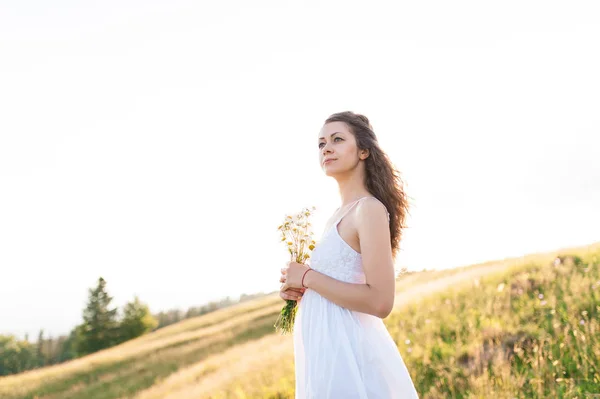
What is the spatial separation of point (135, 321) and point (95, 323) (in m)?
5.93

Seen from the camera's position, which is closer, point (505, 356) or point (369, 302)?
point (369, 302)

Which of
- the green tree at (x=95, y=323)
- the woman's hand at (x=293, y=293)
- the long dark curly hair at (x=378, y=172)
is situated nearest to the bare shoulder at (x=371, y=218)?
the long dark curly hair at (x=378, y=172)

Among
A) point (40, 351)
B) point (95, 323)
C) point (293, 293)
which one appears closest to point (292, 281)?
point (293, 293)

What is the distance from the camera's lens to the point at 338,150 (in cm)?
359

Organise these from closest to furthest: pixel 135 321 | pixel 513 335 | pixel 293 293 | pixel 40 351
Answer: pixel 293 293, pixel 513 335, pixel 135 321, pixel 40 351

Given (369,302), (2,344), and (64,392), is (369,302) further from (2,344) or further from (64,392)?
(2,344)

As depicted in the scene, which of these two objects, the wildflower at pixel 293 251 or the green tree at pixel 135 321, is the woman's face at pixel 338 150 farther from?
the green tree at pixel 135 321

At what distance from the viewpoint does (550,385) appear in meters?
6.34

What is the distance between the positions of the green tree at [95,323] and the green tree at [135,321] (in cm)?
262

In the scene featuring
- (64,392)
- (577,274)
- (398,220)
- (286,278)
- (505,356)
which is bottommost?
(64,392)

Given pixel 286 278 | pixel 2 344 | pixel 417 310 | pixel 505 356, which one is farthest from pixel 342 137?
pixel 2 344

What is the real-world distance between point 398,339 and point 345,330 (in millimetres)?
6927

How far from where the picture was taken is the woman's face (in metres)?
3.58

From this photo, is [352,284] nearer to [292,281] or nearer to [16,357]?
[292,281]
